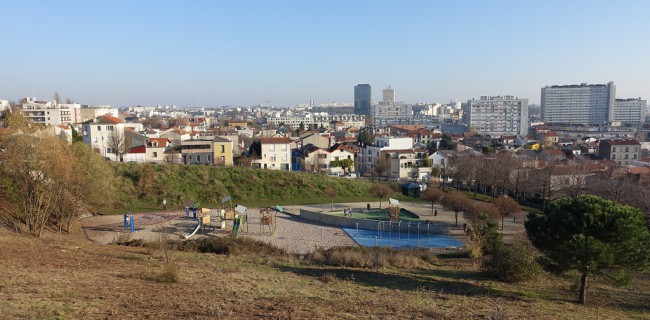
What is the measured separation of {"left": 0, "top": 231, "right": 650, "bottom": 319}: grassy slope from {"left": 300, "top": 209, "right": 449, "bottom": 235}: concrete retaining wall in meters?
9.16

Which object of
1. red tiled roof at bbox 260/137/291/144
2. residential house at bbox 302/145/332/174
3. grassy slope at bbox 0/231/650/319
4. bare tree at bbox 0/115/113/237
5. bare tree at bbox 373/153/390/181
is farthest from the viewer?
residential house at bbox 302/145/332/174

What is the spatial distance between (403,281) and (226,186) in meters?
24.2

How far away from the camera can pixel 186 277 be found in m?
11.9

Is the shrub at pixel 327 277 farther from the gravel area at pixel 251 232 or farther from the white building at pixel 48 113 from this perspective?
the white building at pixel 48 113

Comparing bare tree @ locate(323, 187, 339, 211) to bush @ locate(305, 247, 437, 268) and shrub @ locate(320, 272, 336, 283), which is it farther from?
shrub @ locate(320, 272, 336, 283)

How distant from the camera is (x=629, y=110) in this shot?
16238 cm

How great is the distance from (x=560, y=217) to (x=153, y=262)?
10995 mm

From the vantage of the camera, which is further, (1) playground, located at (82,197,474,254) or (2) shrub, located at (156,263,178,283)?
(1) playground, located at (82,197,474,254)

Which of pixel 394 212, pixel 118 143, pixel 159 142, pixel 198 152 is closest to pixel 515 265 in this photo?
pixel 394 212

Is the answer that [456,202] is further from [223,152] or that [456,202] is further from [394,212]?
[223,152]

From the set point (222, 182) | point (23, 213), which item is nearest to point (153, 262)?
point (23, 213)

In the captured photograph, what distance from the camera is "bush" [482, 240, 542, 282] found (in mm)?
13148

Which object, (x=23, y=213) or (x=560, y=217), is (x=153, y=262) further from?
(x=560, y=217)

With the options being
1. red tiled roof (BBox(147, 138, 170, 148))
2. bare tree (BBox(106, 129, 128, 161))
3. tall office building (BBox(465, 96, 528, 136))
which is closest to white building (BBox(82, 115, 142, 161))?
bare tree (BBox(106, 129, 128, 161))
